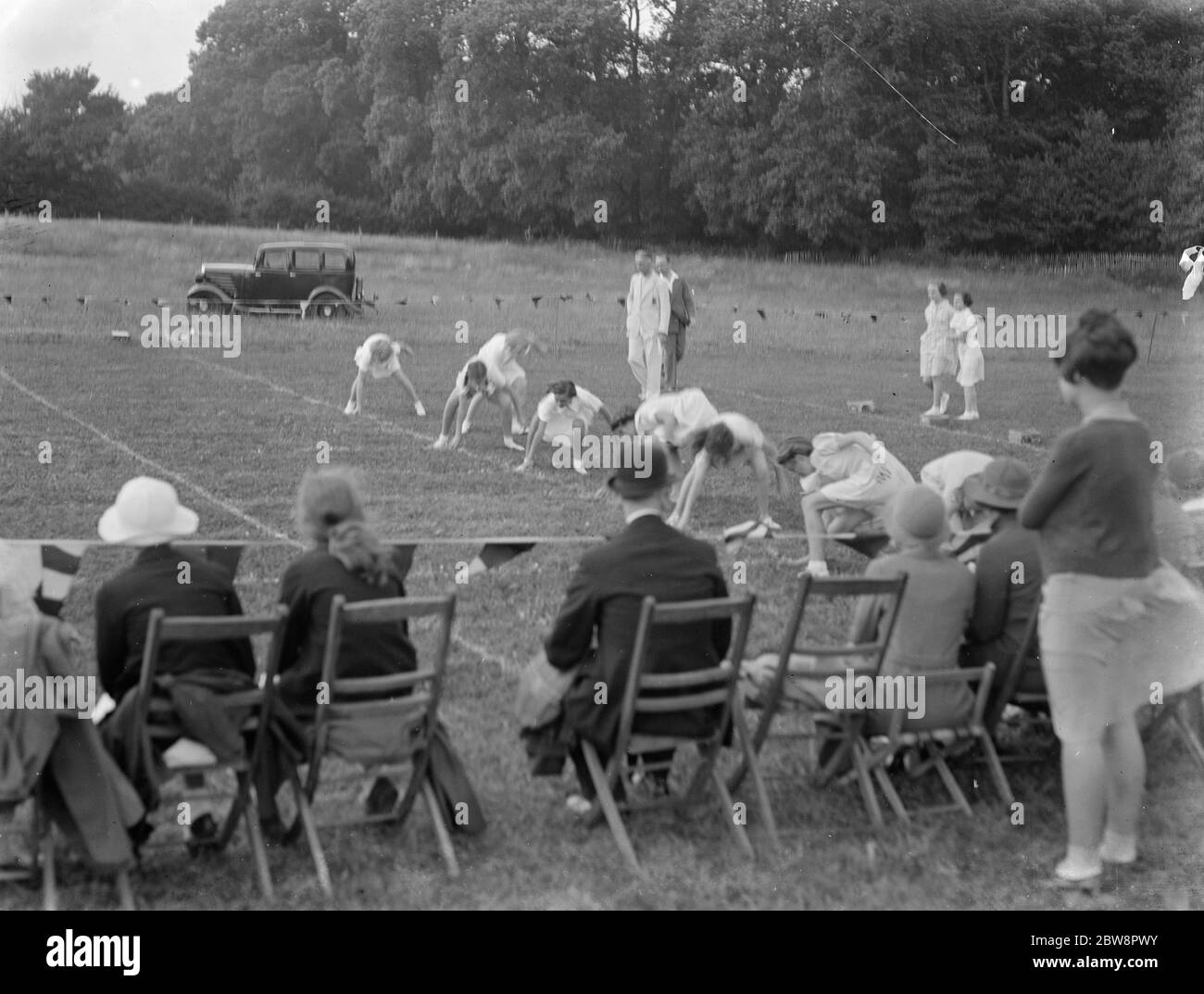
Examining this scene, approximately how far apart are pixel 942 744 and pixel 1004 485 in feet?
3.30

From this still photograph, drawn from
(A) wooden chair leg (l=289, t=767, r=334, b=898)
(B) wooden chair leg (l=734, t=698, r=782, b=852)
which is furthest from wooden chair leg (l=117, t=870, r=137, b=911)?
(B) wooden chair leg (l=734, t=698, r=782, b=852)

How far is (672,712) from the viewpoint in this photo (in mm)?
4672

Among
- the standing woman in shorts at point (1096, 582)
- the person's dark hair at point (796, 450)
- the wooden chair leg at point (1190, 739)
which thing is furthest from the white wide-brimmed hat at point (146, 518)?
the person's dark hair at point (796, 450)

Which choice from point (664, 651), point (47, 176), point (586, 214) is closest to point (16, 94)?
point (47, 176)

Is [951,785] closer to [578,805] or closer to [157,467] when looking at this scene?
[578,805]

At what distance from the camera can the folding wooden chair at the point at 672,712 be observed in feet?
14.7

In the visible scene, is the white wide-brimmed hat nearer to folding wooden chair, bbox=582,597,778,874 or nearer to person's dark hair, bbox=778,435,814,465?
folding wooden chair, bbox=582,597,778,874

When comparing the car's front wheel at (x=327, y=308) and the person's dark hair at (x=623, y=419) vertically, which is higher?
the car's front wheel at (x=327, y=308)

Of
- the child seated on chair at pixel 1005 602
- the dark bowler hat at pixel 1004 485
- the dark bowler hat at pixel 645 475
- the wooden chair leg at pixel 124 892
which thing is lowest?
the wooden chair leg at pixel 124 892

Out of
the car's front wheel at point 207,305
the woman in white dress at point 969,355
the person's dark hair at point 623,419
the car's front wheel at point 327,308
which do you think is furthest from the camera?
the car's front wheel at point 327,308

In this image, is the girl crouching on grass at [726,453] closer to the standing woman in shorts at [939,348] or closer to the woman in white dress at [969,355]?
the woman in white dress at [969,355]

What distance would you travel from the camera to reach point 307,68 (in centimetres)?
1491

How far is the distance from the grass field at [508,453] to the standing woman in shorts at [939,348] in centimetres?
63

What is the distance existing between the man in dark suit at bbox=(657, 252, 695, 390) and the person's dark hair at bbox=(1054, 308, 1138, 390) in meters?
11.8
